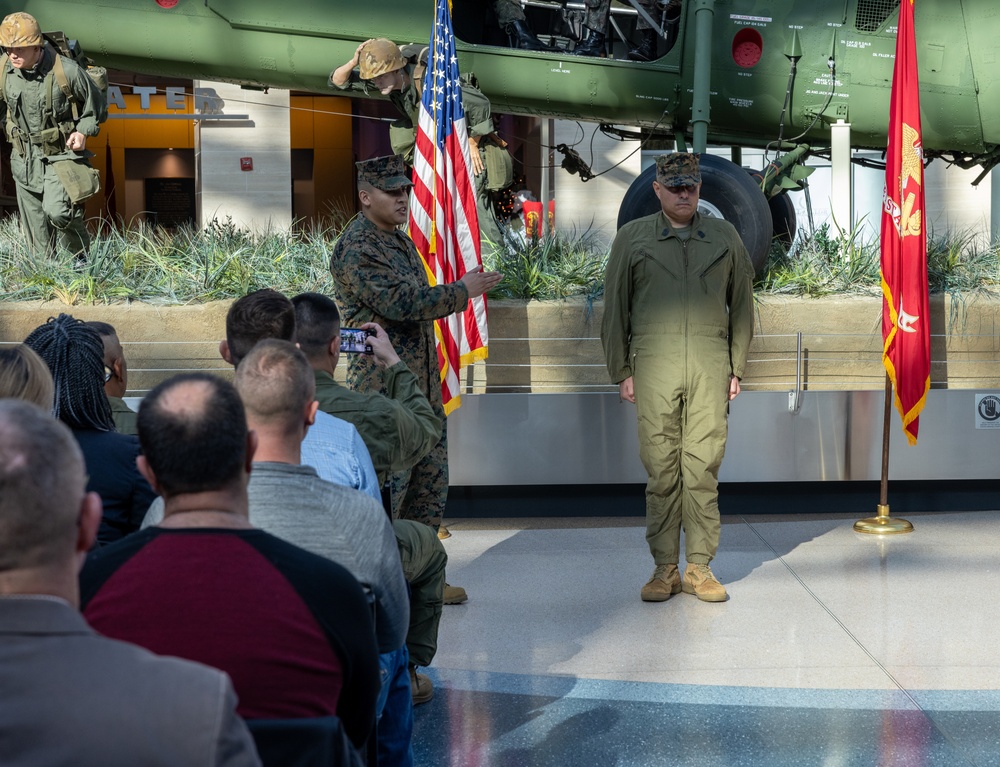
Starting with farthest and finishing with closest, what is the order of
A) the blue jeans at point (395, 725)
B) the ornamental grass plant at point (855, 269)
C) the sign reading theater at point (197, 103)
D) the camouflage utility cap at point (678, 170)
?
the sign reading theater at point (197, 103) → the ornamental grass plant at point (855, 269) → the camouflage utility cap at point (678, 170) → the blue jeans at point (395, 725)

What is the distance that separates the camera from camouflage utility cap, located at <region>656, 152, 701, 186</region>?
4.92 meters

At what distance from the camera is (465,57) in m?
8.54

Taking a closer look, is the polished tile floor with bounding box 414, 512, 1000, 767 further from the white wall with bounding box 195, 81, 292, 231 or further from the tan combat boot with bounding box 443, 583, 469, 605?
the white wall with bounding box 195, 81, 292, 231

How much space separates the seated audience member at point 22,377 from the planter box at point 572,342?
4.46 m

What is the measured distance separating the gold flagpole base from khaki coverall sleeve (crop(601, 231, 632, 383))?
6.70 ft

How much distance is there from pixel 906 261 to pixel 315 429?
4.56 m

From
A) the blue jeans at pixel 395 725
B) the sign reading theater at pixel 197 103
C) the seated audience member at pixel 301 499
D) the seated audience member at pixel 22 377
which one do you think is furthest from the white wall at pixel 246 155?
the seated audience member at pixel 301 499

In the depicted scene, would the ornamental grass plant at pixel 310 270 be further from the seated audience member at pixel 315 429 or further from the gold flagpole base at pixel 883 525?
the seated audience member at pixel 315 429

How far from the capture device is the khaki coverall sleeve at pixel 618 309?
5070 millimetres

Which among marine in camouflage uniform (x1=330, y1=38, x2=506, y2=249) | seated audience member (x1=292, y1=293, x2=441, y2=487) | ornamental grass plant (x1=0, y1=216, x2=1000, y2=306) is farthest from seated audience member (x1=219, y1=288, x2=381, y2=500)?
marine in camouflage uniform (x1=330, y1=38, x2=506, y2=249)

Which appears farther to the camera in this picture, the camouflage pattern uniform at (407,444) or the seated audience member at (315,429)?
the camouflage pattern uniform at (407,444)

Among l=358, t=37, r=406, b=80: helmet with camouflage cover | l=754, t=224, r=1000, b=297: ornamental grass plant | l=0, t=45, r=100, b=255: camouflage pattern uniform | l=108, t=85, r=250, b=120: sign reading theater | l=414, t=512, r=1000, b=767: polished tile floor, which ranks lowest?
l=414, t=512, r=1000, b=767: polished tile floor

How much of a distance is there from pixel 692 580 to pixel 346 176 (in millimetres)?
11699

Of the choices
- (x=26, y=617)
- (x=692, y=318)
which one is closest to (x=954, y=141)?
(x=692, y=318)
